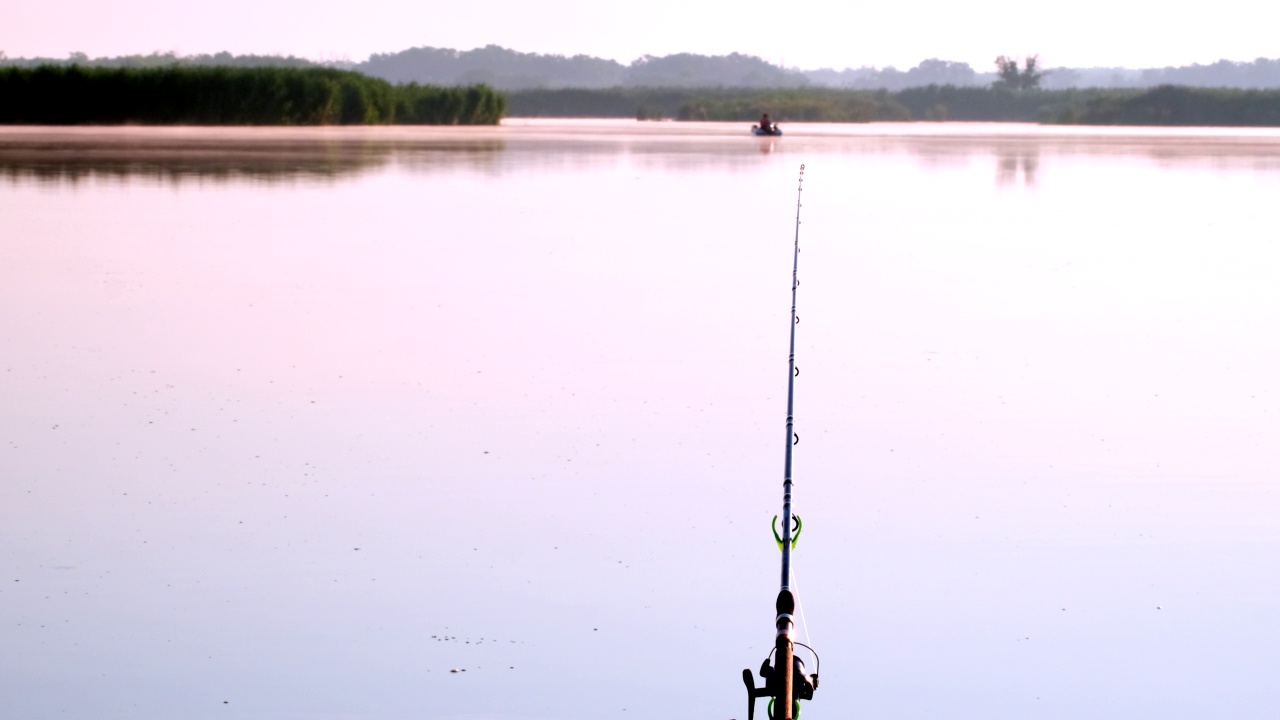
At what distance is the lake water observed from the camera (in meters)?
3.47

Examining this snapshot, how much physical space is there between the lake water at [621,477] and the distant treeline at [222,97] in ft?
92.0

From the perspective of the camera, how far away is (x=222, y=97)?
40.1 m

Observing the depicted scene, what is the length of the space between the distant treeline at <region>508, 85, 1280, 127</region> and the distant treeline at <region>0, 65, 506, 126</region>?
642 inches

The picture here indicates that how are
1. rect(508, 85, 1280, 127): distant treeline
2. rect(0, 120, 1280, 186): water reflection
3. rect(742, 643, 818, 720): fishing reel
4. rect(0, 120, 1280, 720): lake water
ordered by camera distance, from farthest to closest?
rect(508, 85, 1280, 127): distant treeline
rect(0, 120, 1280, 186): water reflection
rect(0, 120, 1280, 720): lake water
rect(742, 643, 818, 720): fishing reel

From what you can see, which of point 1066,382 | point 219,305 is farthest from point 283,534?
point 219,305

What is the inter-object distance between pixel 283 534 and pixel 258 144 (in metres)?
25.5

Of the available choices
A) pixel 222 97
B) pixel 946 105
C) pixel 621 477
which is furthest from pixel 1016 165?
pixel 946 105

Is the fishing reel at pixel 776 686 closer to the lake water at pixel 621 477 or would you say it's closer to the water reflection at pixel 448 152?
the lake water at pixel 621 477

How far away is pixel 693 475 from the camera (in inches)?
198

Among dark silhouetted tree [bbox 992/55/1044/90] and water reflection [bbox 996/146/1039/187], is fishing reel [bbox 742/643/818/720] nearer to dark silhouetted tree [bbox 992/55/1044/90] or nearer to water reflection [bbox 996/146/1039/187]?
water reflection [bbox 996/146/1039/187]

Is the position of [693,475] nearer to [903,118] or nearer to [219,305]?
[219,305]

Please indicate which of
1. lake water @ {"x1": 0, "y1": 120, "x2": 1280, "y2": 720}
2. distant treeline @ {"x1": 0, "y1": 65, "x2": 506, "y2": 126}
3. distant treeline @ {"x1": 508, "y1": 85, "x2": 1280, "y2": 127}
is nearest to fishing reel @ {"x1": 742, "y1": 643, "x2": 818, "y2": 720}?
lake water @ {"x1": 0, "y1": 120, "x2": 1280, "y2": 720}

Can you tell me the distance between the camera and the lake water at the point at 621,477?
3469 millimetres

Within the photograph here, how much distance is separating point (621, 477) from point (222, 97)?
37.0 meters
